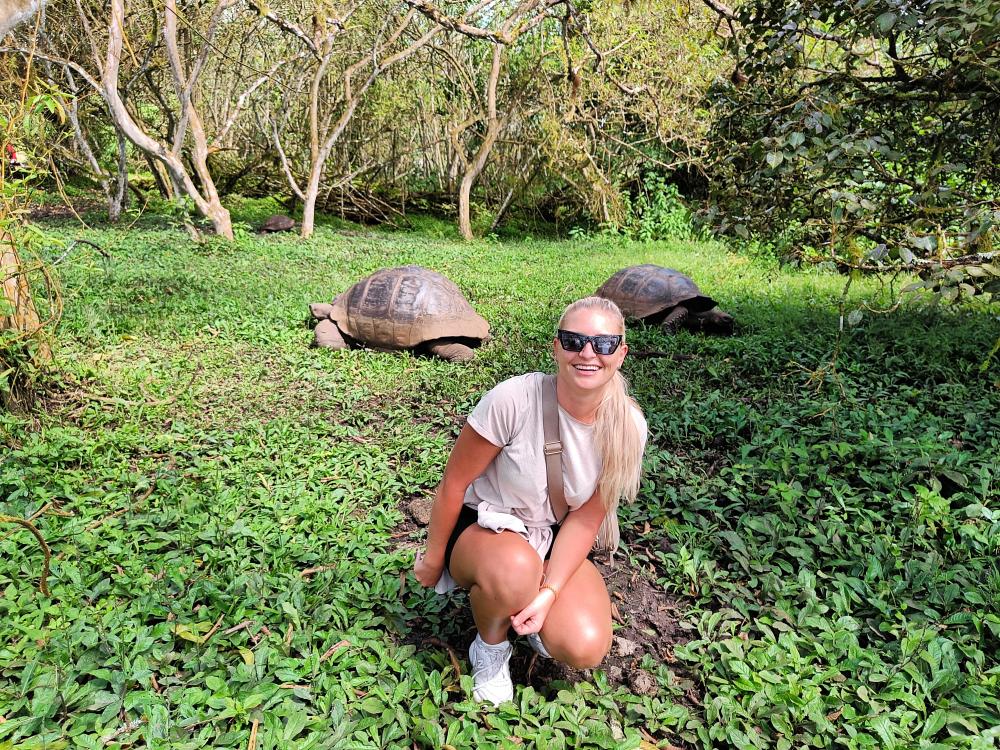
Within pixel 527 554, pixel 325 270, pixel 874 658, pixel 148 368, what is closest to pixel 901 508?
pixel 874 658

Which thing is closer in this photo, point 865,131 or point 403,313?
point 865,131

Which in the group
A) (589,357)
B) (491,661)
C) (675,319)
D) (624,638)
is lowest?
(624,638)

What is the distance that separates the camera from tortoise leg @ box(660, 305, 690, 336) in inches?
197

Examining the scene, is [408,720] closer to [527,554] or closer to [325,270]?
[527,554]

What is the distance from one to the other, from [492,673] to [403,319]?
299 cm

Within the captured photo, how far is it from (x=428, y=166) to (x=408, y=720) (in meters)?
11.2

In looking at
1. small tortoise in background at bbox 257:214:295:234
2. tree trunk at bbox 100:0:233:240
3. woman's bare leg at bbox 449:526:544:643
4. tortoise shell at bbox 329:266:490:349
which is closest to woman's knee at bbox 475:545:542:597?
woman's bare leg at bbox 449:526:544:643

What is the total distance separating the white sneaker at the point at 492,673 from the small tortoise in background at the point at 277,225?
8.90 metres

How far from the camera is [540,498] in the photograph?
1.73 meters

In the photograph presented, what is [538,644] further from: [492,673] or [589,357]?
[589,357]

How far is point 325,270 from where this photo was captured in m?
6.97

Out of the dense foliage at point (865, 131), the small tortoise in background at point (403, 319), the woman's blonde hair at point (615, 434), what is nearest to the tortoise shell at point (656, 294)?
the dense foliage at point (865, 131)

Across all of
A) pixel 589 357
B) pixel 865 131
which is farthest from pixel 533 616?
pixel 865 131

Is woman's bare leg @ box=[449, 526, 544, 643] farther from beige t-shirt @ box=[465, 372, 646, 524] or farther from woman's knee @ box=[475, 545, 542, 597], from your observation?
beige t-shirt @ box=[465, 372, 646, 524]
